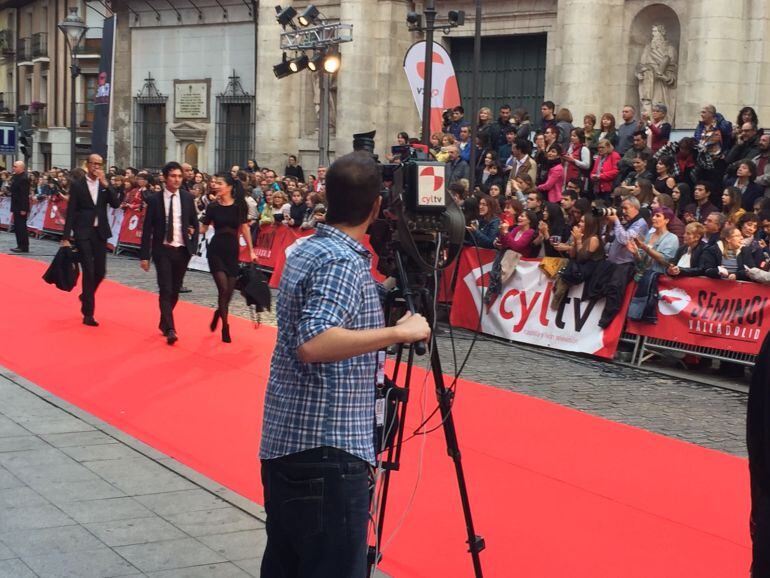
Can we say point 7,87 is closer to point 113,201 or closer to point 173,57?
point 173,57

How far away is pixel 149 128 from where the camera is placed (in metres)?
37.8

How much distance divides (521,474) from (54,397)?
3.81 metres

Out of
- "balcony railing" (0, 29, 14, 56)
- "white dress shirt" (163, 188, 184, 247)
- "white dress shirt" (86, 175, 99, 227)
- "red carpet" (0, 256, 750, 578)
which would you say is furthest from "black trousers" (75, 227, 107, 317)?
"balcony railing" (0, 29, 14, 56)

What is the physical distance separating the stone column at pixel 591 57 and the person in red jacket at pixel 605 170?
6562 mm

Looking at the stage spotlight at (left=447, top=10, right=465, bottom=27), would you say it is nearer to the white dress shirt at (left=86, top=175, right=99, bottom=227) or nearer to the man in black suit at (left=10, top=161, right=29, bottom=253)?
the white dress shirt at (left=86, top=175, right=99, bottom=227)

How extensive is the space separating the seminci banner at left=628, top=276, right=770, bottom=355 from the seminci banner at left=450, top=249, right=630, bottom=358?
416 millimetres

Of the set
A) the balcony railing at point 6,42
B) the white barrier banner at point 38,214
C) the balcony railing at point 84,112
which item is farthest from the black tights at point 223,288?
the balcony railing at point 6,42

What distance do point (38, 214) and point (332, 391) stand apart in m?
26.1

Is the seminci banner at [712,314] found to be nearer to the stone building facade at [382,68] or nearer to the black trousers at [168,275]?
the black trousers at [168,275]

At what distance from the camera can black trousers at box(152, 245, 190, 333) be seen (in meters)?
12.1

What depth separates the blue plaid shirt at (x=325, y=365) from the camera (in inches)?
140

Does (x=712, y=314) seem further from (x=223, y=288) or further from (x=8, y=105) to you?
(x=8, y=105)

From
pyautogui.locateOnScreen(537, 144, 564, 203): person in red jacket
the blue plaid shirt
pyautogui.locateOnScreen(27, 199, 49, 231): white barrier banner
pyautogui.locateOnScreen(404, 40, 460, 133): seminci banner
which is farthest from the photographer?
pyautogui.locateOnScreen(27, 199, 49, 231): white barrier banner

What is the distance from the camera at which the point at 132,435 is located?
797 centimetres
